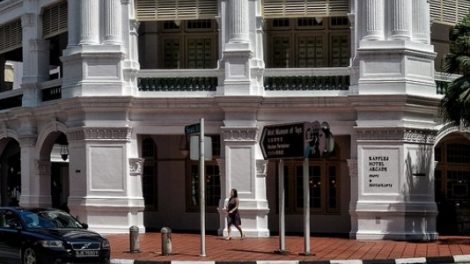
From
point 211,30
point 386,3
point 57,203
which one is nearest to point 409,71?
point 386,3

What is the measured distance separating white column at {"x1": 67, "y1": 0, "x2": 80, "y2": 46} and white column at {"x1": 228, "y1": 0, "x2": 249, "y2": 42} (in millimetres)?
5159

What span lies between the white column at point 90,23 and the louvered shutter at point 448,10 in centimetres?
1055

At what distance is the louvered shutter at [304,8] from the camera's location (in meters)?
27.0

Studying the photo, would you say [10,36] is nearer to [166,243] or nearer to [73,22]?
[73,22]

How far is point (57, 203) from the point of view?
3956 cm

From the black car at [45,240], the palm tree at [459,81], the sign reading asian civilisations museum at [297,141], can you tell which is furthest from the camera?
the palm tree at [459,81]

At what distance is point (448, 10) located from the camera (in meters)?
27.9

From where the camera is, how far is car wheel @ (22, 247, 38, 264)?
17.4 m

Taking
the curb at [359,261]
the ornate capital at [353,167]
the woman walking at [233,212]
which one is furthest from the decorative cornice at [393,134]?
the curb at [359,261]

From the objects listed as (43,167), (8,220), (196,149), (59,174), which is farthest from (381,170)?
(59,174)

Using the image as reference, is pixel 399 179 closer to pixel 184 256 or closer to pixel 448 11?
pixel 448 11

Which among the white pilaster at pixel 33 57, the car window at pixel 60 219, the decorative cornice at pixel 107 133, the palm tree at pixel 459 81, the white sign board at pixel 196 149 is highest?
the white pilaster at pixel 33 57

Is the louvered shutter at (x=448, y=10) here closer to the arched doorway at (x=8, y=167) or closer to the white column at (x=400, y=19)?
the white column at (x=400, y=19)

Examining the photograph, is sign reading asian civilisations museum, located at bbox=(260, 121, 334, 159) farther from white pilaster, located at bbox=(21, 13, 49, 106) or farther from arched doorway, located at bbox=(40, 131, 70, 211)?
arched doorway, located at bbox=(40, 131, 70, 211)
